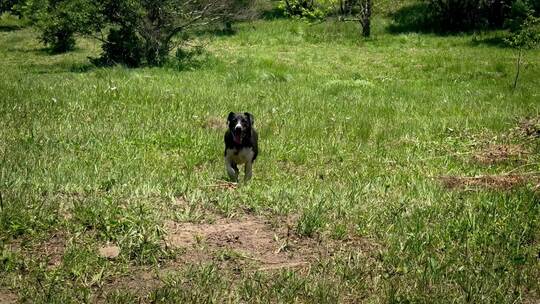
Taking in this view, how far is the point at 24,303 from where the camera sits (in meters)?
4.12

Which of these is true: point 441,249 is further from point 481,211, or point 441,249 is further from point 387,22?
point 387,22

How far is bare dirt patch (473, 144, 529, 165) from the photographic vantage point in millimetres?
9922

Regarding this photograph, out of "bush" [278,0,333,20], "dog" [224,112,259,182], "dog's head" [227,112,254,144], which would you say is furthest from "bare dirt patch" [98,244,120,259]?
"bush" [278,0,333,20]

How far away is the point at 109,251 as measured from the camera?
4.86m

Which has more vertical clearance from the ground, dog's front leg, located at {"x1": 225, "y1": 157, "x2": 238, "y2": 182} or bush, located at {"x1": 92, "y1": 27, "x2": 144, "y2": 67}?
bush, located at {"x1": 92, "y1": 27, "x2": 144, "y2": 67}

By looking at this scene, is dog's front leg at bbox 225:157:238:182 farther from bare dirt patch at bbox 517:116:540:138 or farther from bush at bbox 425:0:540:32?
bush at bbox 425:0:540:32

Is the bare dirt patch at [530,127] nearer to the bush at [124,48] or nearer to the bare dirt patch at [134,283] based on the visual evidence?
the bare dirt patch at [134,283]

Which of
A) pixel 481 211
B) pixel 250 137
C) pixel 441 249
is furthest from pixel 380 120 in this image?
pixel 441 249

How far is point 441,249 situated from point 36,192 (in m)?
3.93

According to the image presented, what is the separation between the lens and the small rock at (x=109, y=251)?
480 cm

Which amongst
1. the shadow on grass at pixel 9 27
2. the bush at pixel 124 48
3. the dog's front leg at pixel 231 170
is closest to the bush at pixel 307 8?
the bush at pixel 124 48

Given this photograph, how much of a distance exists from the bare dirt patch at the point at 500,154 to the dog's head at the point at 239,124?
416 centimetres

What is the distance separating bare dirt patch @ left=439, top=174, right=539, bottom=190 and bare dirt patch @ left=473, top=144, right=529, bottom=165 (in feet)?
5.15

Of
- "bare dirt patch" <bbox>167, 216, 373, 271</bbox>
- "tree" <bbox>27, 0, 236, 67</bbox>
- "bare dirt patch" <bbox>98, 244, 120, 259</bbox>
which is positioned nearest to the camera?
"bare dirt patch" <bbox>98, 244, 120, 259</bbox>
